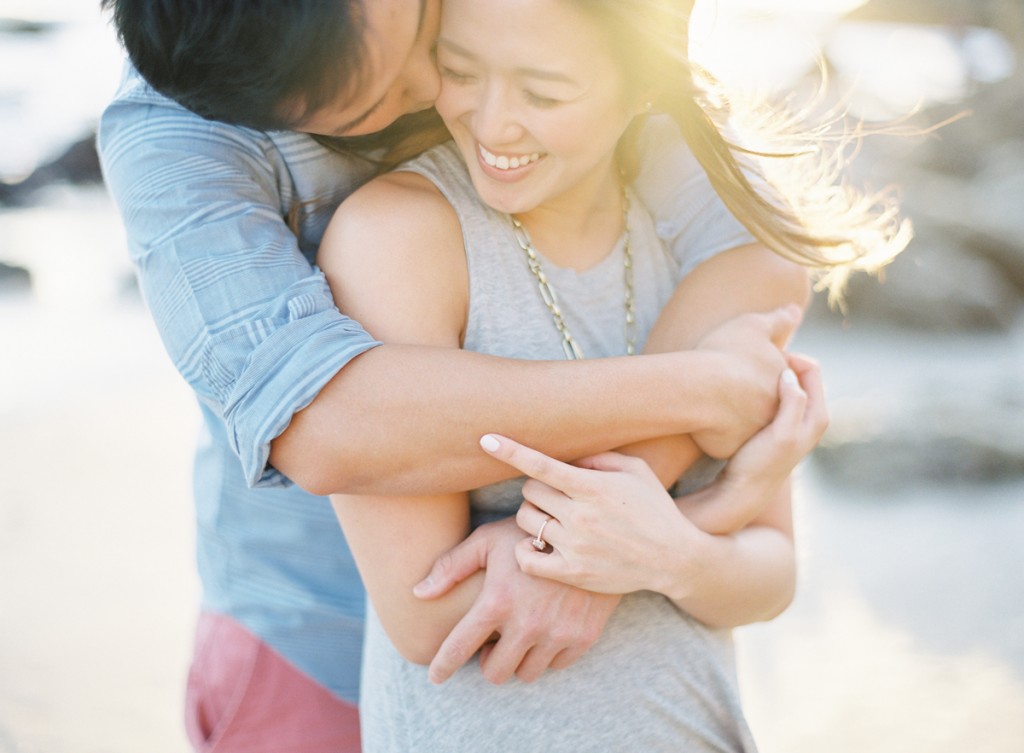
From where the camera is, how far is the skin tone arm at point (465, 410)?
1.32 m

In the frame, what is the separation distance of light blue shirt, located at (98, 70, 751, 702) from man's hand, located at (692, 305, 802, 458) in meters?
0.16

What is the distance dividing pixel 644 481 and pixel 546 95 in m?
0.56

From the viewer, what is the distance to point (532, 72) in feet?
4.78

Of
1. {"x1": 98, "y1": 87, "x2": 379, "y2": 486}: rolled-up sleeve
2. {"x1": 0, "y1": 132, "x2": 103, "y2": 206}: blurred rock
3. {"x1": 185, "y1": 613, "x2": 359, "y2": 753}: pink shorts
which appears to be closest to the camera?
{"x1": 98, "y1": 87, "x2": 379, "y2": 486}: rolled-up sleeve

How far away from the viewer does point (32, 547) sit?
14.9 feet

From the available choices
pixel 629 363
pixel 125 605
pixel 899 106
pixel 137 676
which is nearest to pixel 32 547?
pixel 125 605

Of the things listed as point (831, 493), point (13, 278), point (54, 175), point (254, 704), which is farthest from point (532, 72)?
point (54, 175)

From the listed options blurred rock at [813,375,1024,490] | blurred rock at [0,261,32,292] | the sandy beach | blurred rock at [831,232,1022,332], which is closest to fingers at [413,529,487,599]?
the sandy beach

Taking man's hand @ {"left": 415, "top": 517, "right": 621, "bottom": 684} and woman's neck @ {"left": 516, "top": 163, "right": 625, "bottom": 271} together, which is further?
woman's neck @ {"left": 516, "top": 163, "right": 625, "bottom": 271}

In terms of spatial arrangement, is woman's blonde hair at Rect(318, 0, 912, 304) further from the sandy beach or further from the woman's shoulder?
the sandy beach

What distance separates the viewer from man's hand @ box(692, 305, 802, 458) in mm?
1503

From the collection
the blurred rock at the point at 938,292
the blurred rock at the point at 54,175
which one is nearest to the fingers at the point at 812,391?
the blurred rock at the point at 938,292

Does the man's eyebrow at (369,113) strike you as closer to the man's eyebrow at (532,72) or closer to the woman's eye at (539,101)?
the man's eyebrow at (532,72)

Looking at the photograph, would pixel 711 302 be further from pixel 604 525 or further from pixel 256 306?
pixel 256 306
